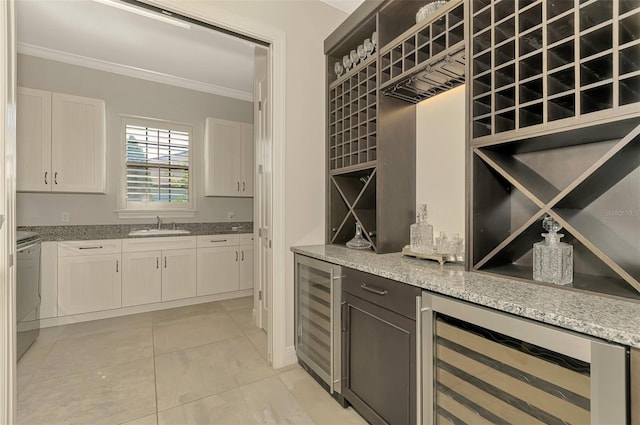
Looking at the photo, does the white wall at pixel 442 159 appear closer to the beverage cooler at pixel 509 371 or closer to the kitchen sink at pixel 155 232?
the beverage cooler at pixel 509 371

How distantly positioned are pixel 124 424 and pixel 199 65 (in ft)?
12.4

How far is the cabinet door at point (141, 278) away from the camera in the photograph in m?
3.48

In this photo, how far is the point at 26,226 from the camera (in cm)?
A: 327

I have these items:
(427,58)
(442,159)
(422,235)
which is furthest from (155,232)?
(427,58)

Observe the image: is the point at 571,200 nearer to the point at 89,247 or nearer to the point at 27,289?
the point at 27,289

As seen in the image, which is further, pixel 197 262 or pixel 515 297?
pixel 197 262

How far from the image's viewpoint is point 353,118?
2260mm

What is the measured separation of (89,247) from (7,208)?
7.19ft

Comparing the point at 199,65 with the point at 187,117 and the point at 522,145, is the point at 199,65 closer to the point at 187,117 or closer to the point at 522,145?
the point at 187,117

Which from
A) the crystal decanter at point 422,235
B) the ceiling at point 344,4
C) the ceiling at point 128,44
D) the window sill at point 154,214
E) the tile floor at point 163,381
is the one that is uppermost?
the ceiling at point 128,44

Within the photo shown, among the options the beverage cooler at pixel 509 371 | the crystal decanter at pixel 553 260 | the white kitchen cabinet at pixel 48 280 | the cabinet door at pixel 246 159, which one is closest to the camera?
the beverage cooler at pixel 509 371

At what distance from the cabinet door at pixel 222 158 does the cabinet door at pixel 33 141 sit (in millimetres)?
1715

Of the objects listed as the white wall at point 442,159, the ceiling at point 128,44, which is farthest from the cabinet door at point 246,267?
the white wall at point 442,159

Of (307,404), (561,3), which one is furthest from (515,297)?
(307,404)
